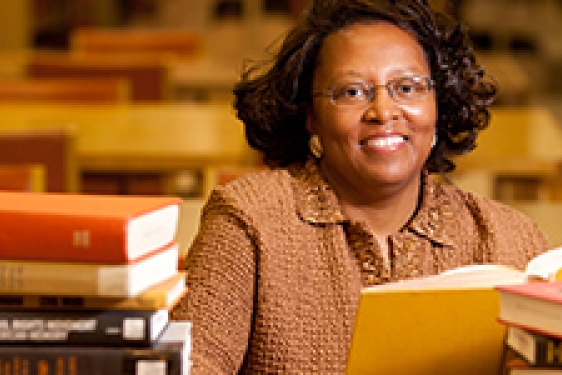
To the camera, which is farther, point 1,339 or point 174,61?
point 174,61

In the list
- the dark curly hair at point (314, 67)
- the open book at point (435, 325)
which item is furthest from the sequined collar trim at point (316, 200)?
the open book at point (435, 325)

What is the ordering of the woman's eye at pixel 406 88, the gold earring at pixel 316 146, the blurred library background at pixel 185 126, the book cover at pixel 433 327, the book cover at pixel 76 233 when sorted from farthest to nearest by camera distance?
the blurred library background at pixel 185 126 < the gold earring at pixel 316 146 < the woman's eye at pixel 406 88 < the book cover at pixel 433 327 < the book cover at pixel 76 233

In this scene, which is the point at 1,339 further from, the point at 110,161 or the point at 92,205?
the point at 110,161

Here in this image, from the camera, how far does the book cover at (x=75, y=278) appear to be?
1354mm

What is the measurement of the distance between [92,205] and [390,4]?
0.79 meters

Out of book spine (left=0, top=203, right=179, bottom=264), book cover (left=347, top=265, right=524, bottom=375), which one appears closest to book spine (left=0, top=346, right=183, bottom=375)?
book spine (left=0, top=203, right=179, bottom=264)

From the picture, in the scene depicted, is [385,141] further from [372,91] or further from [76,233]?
[76,233]

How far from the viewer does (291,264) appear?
1931mm

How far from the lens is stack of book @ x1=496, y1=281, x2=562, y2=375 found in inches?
53.1

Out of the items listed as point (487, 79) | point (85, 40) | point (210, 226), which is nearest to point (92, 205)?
point (210, 226)

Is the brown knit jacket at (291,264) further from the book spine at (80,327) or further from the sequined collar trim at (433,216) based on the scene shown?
the book spine at (80,327)

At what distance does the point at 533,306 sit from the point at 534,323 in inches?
0.8

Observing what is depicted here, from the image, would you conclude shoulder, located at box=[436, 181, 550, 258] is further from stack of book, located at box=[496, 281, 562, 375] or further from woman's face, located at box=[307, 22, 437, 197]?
stack of book, located at box=[496, 281, 562, 375]

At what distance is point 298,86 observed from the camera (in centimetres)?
210
